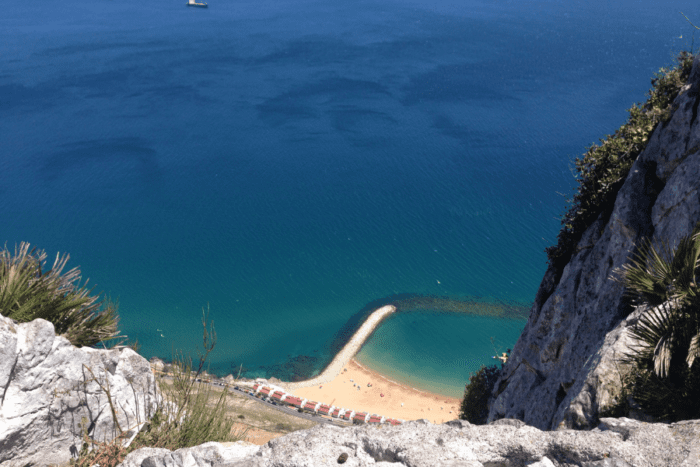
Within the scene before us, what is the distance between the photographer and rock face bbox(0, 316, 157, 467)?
23.7 feet

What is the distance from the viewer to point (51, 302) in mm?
8867

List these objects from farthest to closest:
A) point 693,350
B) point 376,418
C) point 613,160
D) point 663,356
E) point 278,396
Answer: point 278,396 < point 376,418 < point 613,160 < point 663,356 < point 693,350

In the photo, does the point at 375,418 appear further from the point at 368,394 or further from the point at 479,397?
the point at 479,397

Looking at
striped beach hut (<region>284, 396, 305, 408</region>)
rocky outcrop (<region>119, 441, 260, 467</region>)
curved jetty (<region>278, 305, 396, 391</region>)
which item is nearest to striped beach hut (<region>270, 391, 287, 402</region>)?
striped beach hut (<region>284, 396, 305, 408</region>)

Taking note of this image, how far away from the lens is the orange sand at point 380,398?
111 feet

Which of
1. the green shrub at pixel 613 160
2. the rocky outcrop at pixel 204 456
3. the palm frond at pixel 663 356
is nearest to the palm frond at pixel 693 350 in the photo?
the palm frond at pixel 663 356

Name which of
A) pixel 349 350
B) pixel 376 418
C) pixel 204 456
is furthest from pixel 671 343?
pixel 349 350

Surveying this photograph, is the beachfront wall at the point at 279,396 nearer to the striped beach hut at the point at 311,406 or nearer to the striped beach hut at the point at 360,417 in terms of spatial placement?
the striped beach hut at the point at 311,406

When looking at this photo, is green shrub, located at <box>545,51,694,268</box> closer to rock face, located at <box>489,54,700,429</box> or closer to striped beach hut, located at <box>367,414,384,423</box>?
rock face, located at <box>489,54,700,429</box>

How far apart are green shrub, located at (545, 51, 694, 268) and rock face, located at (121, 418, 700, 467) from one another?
31.3ft

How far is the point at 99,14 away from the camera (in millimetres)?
144750

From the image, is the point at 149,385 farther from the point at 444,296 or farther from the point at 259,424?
the point at 444,296

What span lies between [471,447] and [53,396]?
256 inches

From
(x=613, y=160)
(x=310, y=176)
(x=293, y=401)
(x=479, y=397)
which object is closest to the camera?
(x=613, y=160)
